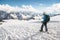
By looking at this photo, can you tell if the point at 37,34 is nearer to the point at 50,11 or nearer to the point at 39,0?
the point at 50,11

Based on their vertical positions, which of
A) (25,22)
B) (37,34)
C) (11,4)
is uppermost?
(11,4)

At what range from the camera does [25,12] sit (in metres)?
1.92

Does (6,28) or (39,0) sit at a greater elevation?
(39,0)

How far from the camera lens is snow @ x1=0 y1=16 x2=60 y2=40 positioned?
1682mm

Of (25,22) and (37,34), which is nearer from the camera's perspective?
(37,34)

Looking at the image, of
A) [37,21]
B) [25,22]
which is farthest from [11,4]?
[37,21]

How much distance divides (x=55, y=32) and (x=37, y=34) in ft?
0.84

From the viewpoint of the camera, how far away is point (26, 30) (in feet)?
6.02

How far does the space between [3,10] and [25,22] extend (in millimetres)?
354

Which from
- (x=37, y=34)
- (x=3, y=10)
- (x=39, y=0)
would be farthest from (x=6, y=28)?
(x=39, y=0)

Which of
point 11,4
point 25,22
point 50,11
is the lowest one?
point 25,22

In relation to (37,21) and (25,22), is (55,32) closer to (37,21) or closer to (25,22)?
(37,21)

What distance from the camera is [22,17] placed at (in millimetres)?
1909

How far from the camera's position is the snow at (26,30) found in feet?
5.52
